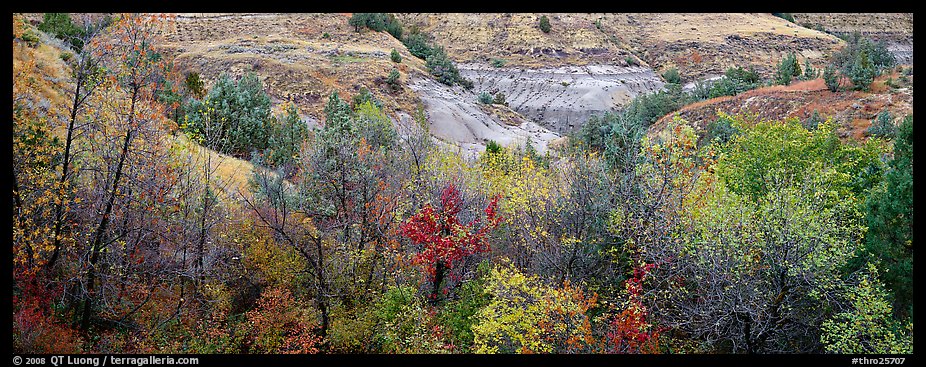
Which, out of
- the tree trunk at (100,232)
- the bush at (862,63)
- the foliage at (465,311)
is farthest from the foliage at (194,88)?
the bush at (862,63)

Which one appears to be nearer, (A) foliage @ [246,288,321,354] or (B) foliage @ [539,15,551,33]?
(A) foliage @ [246,288,321,354]

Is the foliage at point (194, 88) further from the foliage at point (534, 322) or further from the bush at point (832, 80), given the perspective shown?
the bush at point (832, 80)

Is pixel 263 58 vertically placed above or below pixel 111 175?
above

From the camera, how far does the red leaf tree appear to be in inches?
759

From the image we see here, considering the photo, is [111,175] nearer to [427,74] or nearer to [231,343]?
[231,343]

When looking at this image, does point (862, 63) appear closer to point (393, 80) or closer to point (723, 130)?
point (723, 130)

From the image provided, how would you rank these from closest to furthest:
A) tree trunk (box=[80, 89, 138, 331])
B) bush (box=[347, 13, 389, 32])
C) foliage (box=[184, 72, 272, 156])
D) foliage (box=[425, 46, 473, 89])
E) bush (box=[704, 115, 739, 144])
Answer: tree trunk (box=[80, 89, 138, 331])
foliage (box=[184, 72, 272, 156])
bush (box=[704, 115, 739, 144])
foliage (box=[425, 46, 473, 89])
bush (box=[347, 13, 389, 32])

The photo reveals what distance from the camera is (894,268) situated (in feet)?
44.7

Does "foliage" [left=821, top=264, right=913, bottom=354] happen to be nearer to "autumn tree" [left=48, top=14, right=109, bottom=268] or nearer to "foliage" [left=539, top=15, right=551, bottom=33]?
"autumn tree" [left=48, top=14, right=109, bottom=268]

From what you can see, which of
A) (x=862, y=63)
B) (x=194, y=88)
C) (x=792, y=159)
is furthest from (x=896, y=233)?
(x=194, y=88)

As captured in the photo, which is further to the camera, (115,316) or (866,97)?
(866,97)

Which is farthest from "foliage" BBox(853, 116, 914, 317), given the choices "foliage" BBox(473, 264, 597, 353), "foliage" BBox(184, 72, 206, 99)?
"foliage" BBox(184, 72, 206, 99)
